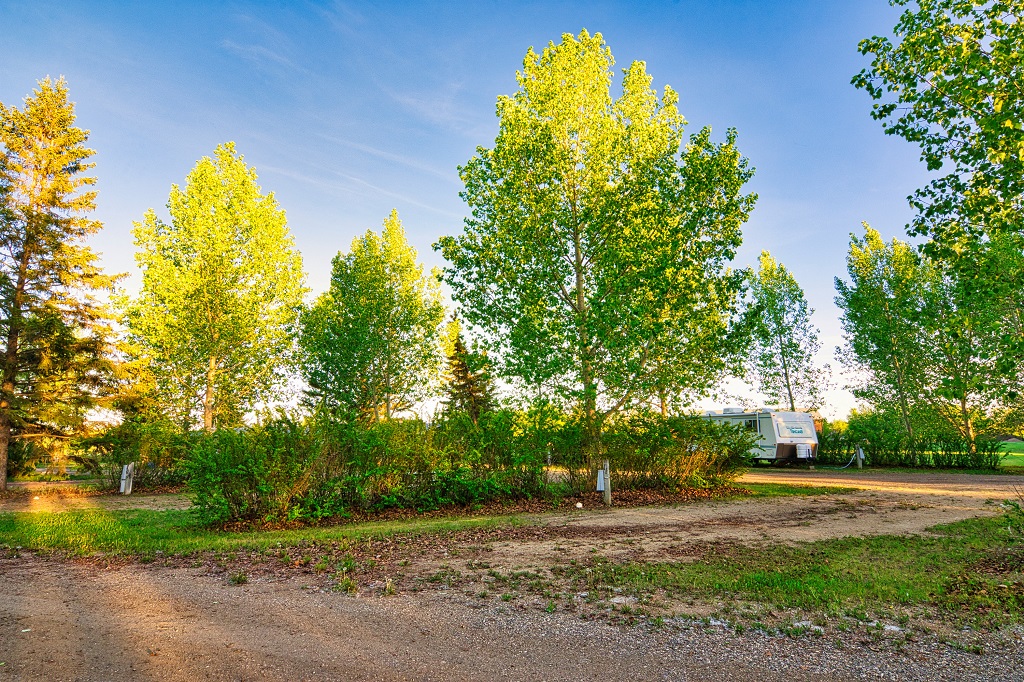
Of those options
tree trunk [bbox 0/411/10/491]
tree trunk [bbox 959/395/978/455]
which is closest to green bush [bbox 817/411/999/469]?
tree trunk [bbox 959/395/978/455]

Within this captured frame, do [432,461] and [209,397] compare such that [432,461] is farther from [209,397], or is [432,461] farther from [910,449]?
[910,449]

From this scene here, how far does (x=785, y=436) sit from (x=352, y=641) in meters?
24.5

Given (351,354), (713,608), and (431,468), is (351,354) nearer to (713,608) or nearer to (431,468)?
(431,468)

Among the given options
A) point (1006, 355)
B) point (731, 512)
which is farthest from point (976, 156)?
point (731, 512)

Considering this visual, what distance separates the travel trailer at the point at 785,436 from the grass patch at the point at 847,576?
1776cm

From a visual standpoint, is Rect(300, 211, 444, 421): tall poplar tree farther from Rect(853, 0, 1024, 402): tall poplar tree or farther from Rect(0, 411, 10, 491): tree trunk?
Rect(853, 0, 1024, 402): tall poplar tree

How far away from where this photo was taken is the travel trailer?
79.5ft

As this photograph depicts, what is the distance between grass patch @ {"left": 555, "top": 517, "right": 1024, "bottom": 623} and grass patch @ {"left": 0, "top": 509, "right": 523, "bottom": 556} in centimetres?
383

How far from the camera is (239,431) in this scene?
961 centimetres

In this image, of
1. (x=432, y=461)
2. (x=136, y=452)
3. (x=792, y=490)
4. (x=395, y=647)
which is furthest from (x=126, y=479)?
(x=792, y=490)

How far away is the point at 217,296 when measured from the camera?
20312 millimetres

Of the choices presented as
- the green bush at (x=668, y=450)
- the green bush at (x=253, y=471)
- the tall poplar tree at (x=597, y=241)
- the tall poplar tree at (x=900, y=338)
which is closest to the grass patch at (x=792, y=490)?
the green bush at (x=668, y=450)

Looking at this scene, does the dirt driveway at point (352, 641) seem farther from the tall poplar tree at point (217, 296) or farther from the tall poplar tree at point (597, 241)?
the tall poplar tree at point (217, 296)

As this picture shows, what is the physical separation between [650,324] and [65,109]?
1972 cm
